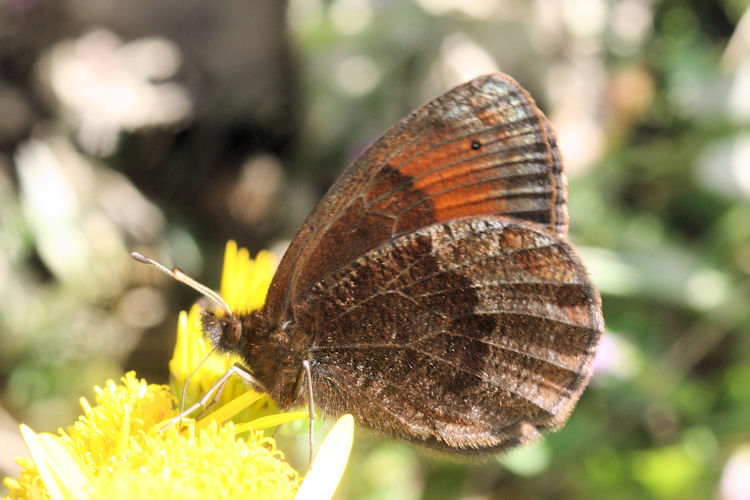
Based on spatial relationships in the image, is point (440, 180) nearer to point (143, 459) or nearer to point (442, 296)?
point (442, 296)

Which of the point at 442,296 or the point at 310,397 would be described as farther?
the point at 442,296

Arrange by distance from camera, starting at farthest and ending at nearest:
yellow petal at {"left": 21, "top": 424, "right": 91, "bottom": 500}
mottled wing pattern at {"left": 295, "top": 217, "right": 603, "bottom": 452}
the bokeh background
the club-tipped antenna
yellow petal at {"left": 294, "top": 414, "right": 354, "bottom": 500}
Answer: the bokeh background < mottled wing pattern at {"left": 295, "top": 217, "right": 603, "bottom": 452} < the club-tipped antenna < yellow petal at {"left": 294, "top": 414, "right": 354, "bottom": 500} < yellow petal at {"left": 21, "top": 424, "right": 91, "bottom": 500}

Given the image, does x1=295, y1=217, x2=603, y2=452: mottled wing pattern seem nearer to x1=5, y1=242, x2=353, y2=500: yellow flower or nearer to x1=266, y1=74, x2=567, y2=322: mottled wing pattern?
x1=266, y1=74, x2=567, y2=322: mottled wing pattern

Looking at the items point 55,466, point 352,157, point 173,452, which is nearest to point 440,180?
point 173,452

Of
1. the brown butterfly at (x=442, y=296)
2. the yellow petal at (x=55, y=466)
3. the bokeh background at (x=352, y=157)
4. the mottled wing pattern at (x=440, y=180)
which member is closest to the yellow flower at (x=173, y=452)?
the yellow petal at (x=55, y=466)

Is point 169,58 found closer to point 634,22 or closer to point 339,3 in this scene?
point 339,3

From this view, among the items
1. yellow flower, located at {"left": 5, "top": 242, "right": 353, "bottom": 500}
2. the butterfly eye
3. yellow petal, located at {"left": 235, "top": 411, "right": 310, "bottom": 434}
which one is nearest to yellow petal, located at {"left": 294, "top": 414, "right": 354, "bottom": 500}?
yellow flower, located at {"left": 5, "top": 242, "right": 353, "bottom": 500}

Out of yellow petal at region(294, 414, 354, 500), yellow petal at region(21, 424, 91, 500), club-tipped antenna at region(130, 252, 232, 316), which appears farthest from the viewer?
→ club-tipped antenna at region(130, 252, 232, 316)

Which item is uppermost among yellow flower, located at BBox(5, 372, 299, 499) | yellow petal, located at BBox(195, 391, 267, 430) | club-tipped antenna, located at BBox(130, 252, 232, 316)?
club-tipped antenna, located at BBox(130, 252, 232, 316)
